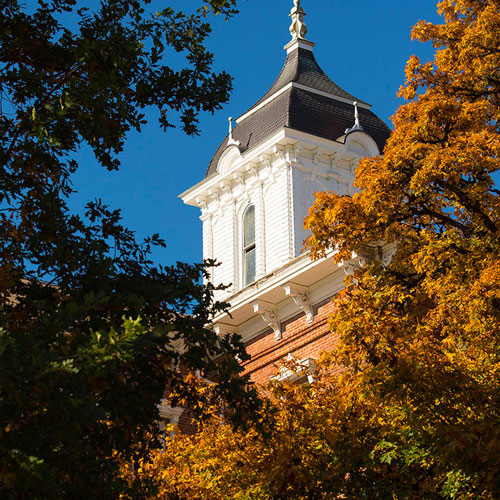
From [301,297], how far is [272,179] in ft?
21.5

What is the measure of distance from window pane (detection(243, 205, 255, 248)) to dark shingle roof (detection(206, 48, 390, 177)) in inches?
76.9

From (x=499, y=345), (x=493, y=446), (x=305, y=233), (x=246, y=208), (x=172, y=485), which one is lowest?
(x=493, y=446)

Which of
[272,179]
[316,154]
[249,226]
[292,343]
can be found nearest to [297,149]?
[316,154]

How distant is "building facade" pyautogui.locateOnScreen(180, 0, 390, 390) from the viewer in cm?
2542

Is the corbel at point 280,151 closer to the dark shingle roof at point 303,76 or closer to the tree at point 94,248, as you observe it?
the dark shingle roof at point 303,76

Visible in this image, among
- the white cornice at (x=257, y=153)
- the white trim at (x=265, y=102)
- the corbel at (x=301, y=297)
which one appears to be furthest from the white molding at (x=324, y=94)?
the corbel at (x=301, y=297)

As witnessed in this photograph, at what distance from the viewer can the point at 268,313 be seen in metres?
24.4

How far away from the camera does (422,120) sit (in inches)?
579

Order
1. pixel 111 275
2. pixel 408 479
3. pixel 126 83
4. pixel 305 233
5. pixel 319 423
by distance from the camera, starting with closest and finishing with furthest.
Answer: pixel 111 275 → pixel 126 83 → pixel 408 479 → pixel 319 423 → pixel 305 233

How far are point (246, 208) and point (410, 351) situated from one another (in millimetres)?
17495

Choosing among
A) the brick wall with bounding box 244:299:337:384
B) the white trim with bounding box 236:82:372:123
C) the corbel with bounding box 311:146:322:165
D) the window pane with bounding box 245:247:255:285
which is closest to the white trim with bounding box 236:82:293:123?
the white trim with bounding box 236:82:372:123

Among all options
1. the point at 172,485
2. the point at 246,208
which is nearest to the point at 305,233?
the point at 246,208

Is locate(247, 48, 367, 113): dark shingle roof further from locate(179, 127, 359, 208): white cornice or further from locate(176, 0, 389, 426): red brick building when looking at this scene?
locate(179, 127, 359, 208): white cornice

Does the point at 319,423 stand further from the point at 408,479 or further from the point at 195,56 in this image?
the point at 195,56
